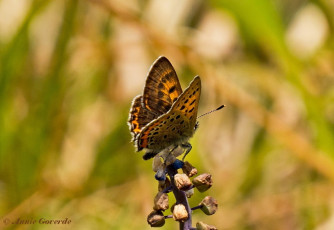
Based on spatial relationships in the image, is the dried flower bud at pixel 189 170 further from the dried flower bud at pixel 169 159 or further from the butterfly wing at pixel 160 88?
the butterfly wing at pixel 160 88

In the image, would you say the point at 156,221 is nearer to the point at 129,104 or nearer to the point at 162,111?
the point at 162,111

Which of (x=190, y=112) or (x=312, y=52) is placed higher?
(x=312, y=52)

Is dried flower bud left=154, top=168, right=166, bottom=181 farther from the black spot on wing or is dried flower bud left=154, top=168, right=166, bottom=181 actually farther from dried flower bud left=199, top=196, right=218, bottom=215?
the black spot on wing

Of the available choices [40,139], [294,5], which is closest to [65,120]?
[40,139]

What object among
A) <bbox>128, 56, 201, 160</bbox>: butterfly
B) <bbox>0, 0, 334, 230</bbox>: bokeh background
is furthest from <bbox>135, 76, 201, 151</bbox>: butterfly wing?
<bbox>0, 0, 334, 230</bbox>: bokeh background

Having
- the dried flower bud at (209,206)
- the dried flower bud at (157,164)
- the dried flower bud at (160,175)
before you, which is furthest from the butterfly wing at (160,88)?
the dried flower bud at (209,206)

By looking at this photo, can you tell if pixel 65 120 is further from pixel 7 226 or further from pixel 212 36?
pixel 212 36

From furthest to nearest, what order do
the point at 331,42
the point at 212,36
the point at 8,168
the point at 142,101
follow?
the point at 212,36
the point at 331,42
the point at 8,168
the point at 142,101
